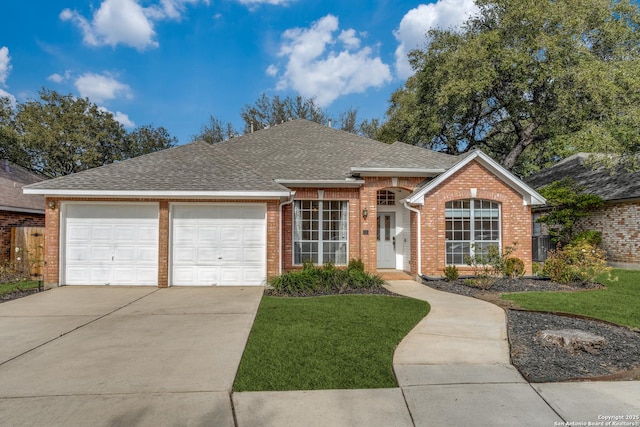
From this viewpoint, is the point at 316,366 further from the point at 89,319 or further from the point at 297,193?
the point at 297,193

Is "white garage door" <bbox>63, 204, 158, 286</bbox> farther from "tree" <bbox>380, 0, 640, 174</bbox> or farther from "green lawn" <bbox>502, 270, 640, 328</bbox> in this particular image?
"tree" <bbox>380, 0, 640, 174</bbox>

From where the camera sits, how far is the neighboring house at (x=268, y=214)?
33.3ft

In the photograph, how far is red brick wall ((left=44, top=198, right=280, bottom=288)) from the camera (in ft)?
32.6

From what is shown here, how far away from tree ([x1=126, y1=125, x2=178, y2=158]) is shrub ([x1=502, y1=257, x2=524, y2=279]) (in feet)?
92.3

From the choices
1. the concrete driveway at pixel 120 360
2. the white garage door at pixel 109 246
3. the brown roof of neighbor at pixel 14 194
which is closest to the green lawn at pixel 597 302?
the concrete driveway at pixel 120 360

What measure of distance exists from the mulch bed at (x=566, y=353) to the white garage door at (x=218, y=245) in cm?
651

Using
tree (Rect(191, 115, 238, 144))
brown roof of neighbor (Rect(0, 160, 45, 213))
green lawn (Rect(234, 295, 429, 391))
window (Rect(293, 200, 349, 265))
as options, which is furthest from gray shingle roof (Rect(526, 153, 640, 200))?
tree (Rect(191, 115, 238, 144))

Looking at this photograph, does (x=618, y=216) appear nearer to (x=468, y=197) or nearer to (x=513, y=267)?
(x=513, y=267)

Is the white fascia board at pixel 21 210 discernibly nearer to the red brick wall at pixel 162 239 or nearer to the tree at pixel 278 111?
the red brick wall at pixel 162 239

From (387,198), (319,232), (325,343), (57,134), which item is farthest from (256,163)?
(57,134)

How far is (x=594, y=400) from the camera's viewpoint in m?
3.64

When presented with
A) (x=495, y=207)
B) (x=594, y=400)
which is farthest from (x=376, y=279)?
(x=594, y=400)

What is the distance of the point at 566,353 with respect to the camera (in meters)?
4.84

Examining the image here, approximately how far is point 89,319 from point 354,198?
8.32 metres
